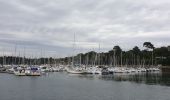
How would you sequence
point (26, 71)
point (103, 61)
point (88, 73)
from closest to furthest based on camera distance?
point (26, 71)
point (88, 73)
point (103, 61)

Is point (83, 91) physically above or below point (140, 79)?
below

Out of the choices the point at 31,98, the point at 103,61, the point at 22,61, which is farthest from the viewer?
the point at 103,61

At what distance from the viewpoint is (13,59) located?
577 feet

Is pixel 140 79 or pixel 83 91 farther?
pixel 140 79

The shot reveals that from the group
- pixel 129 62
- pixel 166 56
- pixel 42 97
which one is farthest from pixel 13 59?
pixel 42 97

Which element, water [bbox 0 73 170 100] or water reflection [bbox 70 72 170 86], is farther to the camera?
water reflection [bbox 70 72 170 86]

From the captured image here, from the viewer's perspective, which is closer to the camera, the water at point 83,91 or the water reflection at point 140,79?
the water at point 83,91

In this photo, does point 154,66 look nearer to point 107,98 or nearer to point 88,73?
point 88,73

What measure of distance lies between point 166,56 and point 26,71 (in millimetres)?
102765

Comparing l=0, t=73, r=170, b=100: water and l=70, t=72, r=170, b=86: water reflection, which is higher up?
l=70, t=72, r=170, b=86: water reflection

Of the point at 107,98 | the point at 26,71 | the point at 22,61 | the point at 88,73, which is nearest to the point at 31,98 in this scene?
the point at 107,98

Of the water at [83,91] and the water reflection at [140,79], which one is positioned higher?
the water reflection at [140,79]

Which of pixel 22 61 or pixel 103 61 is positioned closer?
pixel 22 61

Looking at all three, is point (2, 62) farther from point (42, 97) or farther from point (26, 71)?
point (42, 97)
